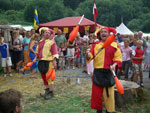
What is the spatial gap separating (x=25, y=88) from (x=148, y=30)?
53.1 m

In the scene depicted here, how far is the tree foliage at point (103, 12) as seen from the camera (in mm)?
55625

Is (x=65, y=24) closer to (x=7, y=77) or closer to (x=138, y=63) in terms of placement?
(x=7, y=77)

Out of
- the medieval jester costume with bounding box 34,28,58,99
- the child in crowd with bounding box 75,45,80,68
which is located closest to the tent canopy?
the child in crowd with bounding box 75,45,80,68

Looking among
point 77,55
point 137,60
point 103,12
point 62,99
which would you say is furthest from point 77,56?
point 103,12

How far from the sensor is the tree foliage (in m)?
55.6

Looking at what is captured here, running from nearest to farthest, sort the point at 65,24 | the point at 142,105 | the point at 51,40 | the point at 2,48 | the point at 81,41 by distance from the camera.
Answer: the point at 142,105 < the point at 51,40 < the point at 2,48 < the point at 81,41 < the point at 65,24

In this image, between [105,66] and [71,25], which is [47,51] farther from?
[71,25]

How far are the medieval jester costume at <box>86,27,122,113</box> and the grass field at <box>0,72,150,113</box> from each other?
1062 millimetres

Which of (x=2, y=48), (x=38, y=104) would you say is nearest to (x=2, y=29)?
(x=2, y=48)

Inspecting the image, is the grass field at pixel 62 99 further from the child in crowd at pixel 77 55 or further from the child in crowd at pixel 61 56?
the child in crowd at pixel 77 55

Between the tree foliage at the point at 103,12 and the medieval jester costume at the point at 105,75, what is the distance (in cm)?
5180

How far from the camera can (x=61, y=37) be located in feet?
32.3

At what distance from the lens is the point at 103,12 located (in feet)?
196

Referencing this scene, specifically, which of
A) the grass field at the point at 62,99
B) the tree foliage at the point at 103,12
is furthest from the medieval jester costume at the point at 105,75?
the tree foliage at the point at 103,12
